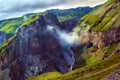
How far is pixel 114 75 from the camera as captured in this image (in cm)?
14312
